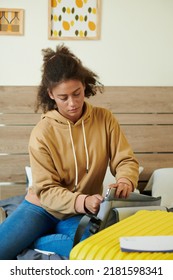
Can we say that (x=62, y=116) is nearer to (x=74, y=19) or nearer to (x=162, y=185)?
(x=162, y=185)

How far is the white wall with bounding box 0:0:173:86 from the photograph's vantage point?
97.5 inches

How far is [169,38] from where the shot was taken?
2.57 meters

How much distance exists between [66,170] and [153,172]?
1.09 metres

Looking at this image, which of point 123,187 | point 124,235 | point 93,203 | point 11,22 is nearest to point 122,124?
point 11,22

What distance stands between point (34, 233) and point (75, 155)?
11.9 inches

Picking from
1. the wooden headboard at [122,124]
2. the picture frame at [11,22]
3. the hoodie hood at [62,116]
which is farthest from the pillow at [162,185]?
the picture frame at [11,22]

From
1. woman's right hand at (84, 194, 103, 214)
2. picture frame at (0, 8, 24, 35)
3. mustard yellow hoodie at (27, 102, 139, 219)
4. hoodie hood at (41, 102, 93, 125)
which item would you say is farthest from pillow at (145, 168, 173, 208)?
picture frame at (0, 8, 24, 35)

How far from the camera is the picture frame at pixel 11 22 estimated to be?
2.45 metres

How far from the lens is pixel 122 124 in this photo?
257 centimetres

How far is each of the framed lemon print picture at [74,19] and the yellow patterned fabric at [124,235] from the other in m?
1.49

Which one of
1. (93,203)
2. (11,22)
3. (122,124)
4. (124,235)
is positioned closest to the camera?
(124,235)

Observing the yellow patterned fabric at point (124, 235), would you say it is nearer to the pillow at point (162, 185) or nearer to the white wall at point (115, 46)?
the pillow at point (162, 185)

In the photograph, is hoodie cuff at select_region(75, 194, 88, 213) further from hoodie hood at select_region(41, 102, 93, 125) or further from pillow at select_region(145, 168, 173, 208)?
pillow at select_region(145, 168, 173, 208)
